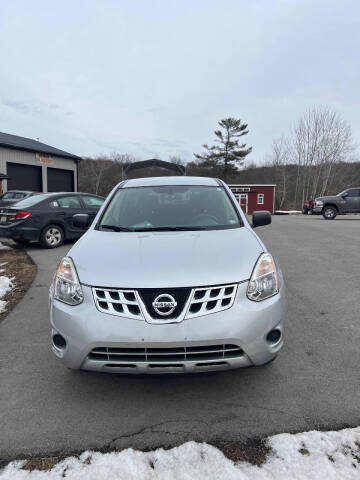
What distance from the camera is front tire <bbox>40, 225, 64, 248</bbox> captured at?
8.41m

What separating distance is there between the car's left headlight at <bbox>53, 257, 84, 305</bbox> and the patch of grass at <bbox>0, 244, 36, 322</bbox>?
201 centimetres

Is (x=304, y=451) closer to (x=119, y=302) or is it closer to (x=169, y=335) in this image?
(x=169, y=335)

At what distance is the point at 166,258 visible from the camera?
2.38m

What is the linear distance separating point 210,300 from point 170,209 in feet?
5.41

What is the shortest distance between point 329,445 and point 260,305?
878mm

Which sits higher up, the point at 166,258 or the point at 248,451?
the point at 166,258

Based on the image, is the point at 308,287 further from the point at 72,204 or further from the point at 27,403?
the point at 72,204

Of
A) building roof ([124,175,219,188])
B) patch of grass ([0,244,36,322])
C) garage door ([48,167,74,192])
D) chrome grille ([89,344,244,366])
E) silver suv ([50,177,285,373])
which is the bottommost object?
patch of grass ([0,244,36,322])

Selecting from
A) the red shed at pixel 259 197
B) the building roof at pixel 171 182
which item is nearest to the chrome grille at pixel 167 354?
the building roof at pixel 171 182

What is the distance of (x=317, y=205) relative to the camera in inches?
826

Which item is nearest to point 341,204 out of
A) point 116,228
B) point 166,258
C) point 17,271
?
point 17,271

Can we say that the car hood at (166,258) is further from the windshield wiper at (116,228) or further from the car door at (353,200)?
the car door at (353,200)

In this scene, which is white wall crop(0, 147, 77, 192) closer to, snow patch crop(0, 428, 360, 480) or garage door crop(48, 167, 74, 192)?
garage door crop(48, 167, 74, 192)

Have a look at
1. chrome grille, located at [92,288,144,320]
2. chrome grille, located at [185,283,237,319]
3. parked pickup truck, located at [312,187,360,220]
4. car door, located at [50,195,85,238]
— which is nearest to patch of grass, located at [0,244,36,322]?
car door, located at [50,195,85,238]
